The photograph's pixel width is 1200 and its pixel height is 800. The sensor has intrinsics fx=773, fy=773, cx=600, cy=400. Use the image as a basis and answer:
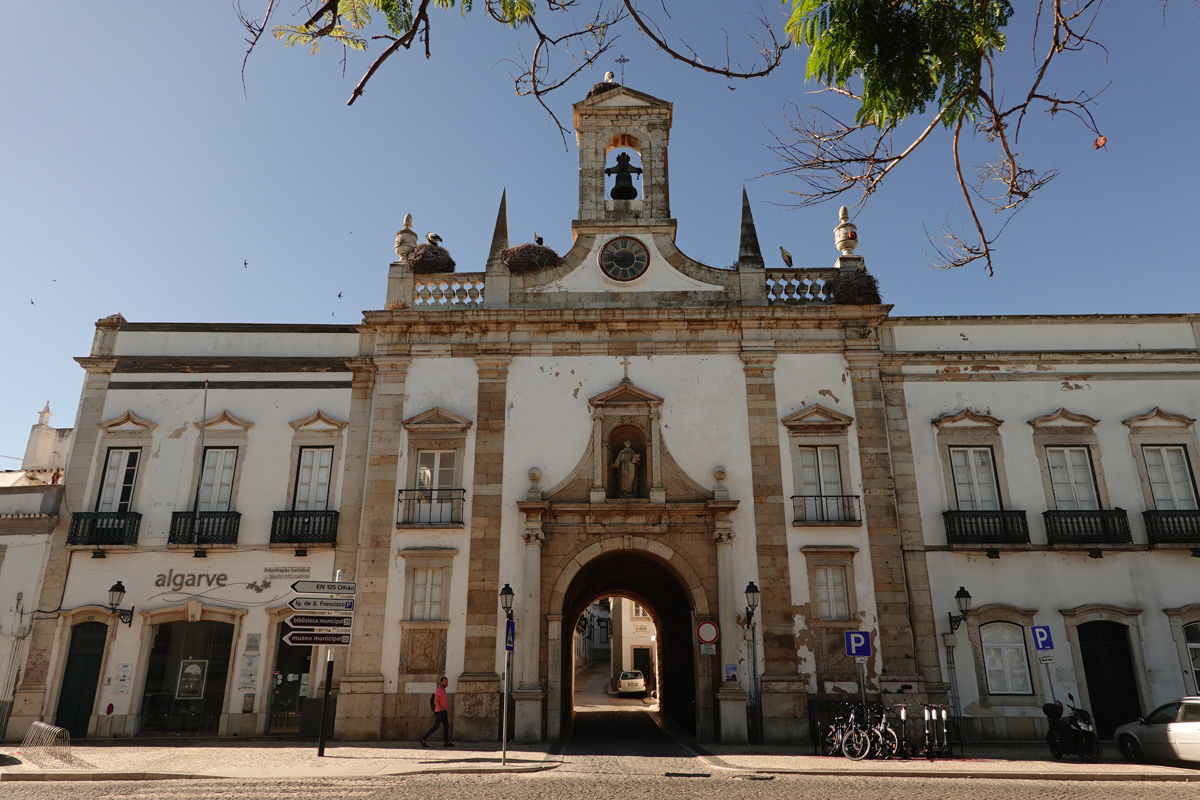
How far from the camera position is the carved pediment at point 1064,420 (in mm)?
17281

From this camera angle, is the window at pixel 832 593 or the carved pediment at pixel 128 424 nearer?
the window at pixel 832 593

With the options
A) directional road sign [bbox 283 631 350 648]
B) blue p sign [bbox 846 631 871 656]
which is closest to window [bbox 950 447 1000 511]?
blue p sign [bbox 846 631 871 656]

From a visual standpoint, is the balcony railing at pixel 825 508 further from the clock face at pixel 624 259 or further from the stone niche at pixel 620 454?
the clock face at pixel 624 259

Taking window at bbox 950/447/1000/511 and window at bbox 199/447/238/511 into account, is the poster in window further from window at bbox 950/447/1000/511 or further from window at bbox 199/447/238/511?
window at bbox 950/447/1000/511

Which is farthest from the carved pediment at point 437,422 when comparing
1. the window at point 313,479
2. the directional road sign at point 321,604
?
the directional road sign at point 321,604

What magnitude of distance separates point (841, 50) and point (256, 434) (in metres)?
16.5

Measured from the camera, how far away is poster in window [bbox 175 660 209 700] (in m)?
16.3

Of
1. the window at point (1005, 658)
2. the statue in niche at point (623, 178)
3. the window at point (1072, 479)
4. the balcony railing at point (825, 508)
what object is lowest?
the window at point (1005, 658)

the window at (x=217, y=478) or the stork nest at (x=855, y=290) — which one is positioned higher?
the stork nest at (x=855, y=290)

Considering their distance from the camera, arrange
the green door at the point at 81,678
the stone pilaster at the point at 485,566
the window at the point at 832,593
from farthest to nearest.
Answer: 1. the green door at the point at 81,678
2. the window at the point at 832,593
3. the stone pilaster at the point at 485,566

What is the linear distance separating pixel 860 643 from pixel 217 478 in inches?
557

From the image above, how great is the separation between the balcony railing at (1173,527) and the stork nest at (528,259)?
14235 millimetres

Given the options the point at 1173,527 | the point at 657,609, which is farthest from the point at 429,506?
the point at 1173,527

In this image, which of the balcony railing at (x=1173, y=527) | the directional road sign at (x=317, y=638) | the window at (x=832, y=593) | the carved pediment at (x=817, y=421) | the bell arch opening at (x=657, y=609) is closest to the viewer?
the directional road sign at (x=317, y=638)
